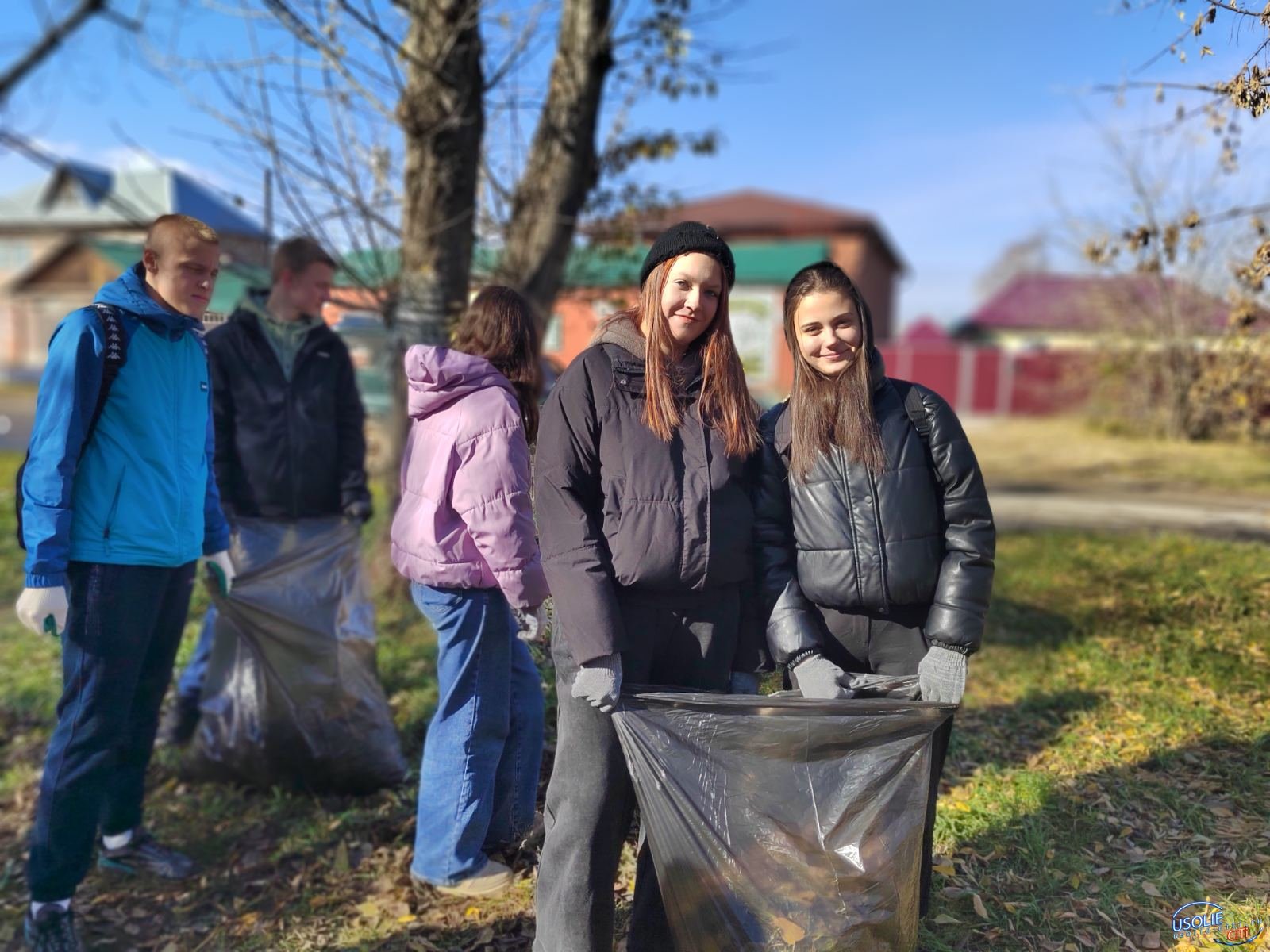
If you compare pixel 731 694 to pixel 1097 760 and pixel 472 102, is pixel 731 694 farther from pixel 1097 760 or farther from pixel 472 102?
→ pixel 472 102

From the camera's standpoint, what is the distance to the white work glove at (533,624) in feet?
8.08

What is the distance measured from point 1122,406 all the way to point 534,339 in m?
15.0

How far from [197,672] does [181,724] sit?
0.74ft

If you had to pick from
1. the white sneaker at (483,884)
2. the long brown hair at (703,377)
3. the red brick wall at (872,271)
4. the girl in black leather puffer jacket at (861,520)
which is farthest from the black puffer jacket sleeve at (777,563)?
the red brick wall at (872,271)

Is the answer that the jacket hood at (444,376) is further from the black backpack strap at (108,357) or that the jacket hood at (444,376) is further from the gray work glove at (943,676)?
the gray work glove at (943,676)

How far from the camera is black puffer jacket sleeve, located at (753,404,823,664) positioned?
219 cm

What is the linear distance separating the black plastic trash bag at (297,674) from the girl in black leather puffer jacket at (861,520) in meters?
1.75

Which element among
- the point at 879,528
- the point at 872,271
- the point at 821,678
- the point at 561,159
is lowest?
the point at 821,678

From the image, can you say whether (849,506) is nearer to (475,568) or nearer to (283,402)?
(475,568)

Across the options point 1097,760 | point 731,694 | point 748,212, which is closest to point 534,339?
point 731,694

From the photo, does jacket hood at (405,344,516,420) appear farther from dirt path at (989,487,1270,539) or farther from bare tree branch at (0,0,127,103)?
dirt path at (989,487,1270,539)

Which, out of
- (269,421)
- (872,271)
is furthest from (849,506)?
(872,271)

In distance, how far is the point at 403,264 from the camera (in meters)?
4.75

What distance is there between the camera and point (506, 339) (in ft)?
8.62
